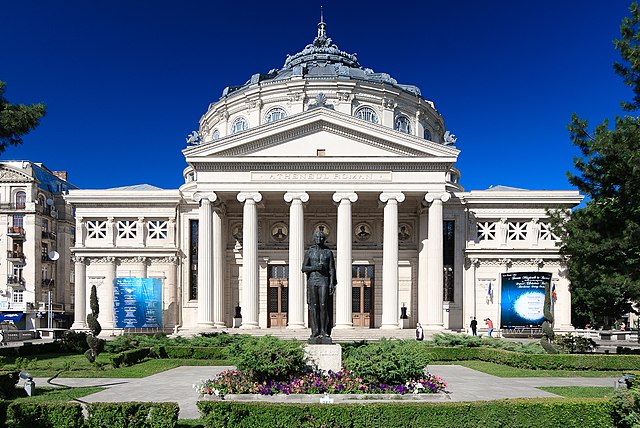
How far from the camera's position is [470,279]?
157 ft

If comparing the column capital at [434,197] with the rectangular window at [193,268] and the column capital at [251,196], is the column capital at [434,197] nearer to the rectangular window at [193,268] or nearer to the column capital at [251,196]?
the column capital at [251,196]

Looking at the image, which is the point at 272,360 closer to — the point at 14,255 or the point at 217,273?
the point at 217,273

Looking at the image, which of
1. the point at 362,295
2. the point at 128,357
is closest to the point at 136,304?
the point at 128,357

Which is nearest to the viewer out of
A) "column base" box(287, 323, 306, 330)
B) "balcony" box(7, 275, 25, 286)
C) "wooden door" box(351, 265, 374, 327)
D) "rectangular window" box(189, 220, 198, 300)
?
"column base" box(287, 323, 306, 330)

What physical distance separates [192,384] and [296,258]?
799 inches

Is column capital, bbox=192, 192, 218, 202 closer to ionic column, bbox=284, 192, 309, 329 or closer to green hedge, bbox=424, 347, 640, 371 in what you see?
ionic column, bbox=284, 192, 309, 329

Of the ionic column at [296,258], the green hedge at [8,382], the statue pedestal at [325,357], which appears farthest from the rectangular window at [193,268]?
the statue pedestal at [325,357]

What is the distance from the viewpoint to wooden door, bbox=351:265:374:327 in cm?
4731

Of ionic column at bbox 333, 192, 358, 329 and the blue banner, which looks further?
the blue banner

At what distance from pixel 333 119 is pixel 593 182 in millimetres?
19683

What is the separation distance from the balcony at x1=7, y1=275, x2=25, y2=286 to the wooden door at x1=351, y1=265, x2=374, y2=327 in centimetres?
4288

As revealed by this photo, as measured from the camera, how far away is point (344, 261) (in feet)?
133

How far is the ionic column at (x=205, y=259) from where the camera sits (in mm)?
41156

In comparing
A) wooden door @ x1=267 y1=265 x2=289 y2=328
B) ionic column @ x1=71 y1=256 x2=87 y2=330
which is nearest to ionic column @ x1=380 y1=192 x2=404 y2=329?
wooden door @ x1=267 y1=265 x2=289 y2=328
